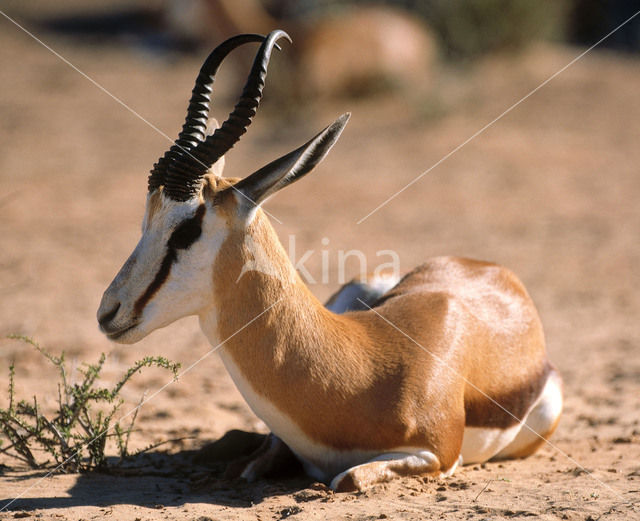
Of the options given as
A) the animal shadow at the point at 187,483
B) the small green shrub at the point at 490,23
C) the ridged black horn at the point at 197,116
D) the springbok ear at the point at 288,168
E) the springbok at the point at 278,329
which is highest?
the small green shrub at the point at 490,23

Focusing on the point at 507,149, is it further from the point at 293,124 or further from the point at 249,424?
the point at 249,424

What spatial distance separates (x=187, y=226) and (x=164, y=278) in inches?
10.9

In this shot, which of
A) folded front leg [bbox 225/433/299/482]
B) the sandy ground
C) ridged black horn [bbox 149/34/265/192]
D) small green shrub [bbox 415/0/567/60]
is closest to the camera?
ridged black horn [bbox 149/34/265/192]

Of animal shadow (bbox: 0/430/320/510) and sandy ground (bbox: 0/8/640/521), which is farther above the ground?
sandy ground (bbox: 0/8/640/521)

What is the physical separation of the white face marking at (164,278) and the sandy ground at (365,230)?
0.94 meters

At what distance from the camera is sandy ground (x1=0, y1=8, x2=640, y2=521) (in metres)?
4.83

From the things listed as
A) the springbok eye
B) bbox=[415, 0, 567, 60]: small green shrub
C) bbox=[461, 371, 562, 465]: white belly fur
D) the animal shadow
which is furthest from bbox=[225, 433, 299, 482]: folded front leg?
bbox=[415, 0, 567, 60]: small green shrub

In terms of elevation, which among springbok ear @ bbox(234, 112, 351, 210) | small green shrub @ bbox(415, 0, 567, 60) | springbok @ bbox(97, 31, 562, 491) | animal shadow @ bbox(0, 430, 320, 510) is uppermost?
small green shrub @ bbox(415, 0, 567, 60)

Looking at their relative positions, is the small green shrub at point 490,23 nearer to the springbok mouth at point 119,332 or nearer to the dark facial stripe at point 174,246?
the dark facial stripe at point 174,246

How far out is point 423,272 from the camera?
19.7 feet

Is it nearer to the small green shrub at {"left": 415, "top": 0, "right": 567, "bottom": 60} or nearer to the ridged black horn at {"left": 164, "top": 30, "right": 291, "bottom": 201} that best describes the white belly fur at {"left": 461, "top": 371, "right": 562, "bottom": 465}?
the ridged black horn at {"left": 164, "top": 30, "right": 291, "bottom": 201}

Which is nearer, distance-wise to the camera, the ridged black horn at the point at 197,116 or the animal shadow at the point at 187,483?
the ridged black horn at the point at 197,116

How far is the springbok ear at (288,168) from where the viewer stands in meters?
4.37

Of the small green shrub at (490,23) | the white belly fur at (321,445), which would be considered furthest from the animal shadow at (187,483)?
the small green shrub at (490,23)
